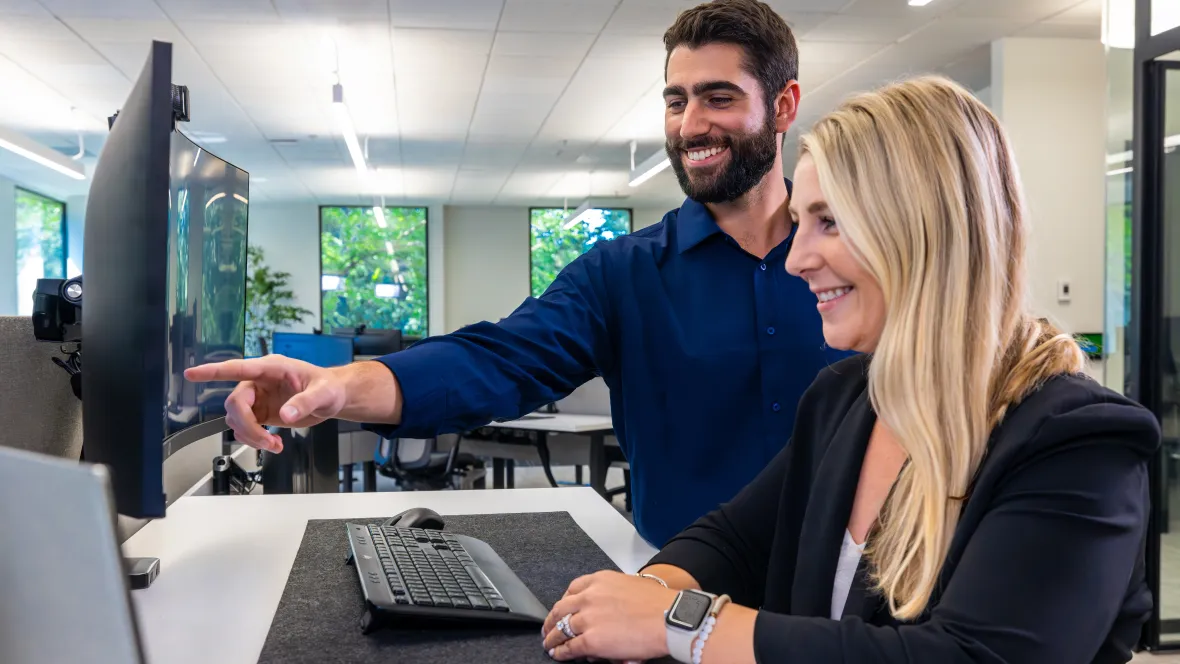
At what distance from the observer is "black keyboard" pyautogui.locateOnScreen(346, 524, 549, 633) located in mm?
891

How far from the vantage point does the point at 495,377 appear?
129cm

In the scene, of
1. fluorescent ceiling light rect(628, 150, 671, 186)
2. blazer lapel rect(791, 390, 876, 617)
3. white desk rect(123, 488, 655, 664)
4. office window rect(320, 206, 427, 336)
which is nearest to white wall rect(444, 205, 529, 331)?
office window rect(320, 206, 427, 336)

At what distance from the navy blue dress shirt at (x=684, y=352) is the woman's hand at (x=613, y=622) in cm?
53

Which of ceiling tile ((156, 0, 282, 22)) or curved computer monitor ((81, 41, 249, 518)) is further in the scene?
ceiling tile ((156, 0, 282, 22))

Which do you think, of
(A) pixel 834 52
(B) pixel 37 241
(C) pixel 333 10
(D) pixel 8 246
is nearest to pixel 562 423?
(C) pixel 333 10

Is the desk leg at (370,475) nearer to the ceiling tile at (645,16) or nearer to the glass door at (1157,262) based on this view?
the ceiling tile at (645,16)

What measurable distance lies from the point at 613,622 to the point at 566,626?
0.16 feet

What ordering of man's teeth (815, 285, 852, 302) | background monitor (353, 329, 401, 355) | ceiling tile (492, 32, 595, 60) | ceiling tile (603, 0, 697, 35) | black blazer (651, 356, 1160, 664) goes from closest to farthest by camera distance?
1. black blazer (651, 356, 1160, 664)
2. man's teeth (815, 285, 852, 302)
3. ceiling tile (603, 0, 697, 35)
4. ceiling tile (492, 32, 595, 60)
5. background monitor (353, 329, 401, 355)

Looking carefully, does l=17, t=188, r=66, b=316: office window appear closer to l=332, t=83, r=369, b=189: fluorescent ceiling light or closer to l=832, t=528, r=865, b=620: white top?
l=332, t=83, r=369, b=189: fluorescent ceiling light

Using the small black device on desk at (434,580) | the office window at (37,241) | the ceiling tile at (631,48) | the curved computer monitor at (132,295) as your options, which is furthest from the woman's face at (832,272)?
the office window at (37,241)

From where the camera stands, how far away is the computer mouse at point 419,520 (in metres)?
1.32

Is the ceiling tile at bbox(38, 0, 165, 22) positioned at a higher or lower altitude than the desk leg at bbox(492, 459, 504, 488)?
higher

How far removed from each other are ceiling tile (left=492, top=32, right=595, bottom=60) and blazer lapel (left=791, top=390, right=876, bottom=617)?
4.46 metres

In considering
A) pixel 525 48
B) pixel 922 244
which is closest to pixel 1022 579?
pixel 922 244
